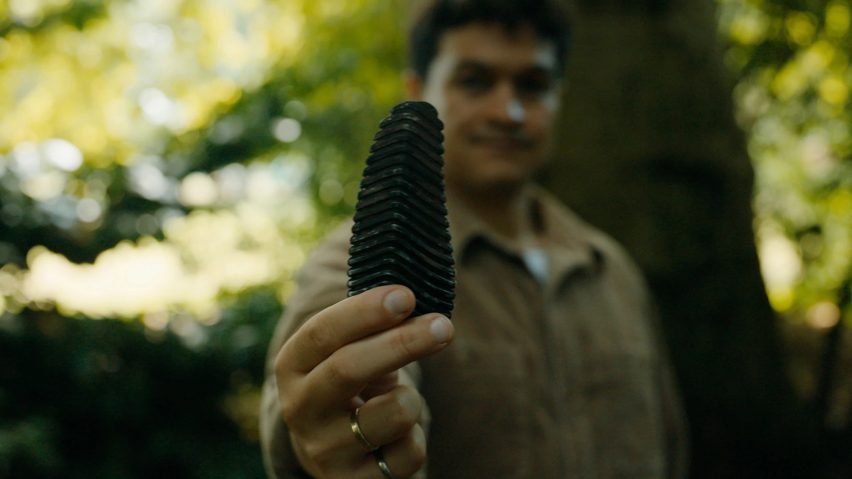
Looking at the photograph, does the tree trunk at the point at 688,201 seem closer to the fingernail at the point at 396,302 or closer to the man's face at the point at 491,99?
the man's face at the point at 491,99

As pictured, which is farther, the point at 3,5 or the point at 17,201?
the point at 3,5

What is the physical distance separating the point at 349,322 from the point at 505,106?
3.83ft

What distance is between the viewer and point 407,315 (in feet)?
3.55

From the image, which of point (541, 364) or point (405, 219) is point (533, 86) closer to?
point (541, 364)

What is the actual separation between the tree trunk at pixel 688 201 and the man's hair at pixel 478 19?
4.24 ft

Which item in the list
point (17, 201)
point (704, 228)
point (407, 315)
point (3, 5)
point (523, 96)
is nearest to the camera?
point (407, 315)

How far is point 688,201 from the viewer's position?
3512mm

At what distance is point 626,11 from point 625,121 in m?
0.54

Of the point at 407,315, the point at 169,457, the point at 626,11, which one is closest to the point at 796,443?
the point at 626,11

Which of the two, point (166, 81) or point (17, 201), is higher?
point (166, 81)

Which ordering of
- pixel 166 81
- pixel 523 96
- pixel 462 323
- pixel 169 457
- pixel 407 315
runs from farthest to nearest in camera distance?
pixel 166 81
pixel 169 457
pixel 523 96
pixel 462 323
pixel 407 315

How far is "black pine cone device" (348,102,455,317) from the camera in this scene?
1.10 m

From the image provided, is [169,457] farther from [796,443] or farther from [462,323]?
[796,443]

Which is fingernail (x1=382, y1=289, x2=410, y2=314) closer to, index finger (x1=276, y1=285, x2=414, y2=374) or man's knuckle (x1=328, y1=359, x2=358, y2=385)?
index finger (x1=276, y1=285, x2=414, y2=374)
